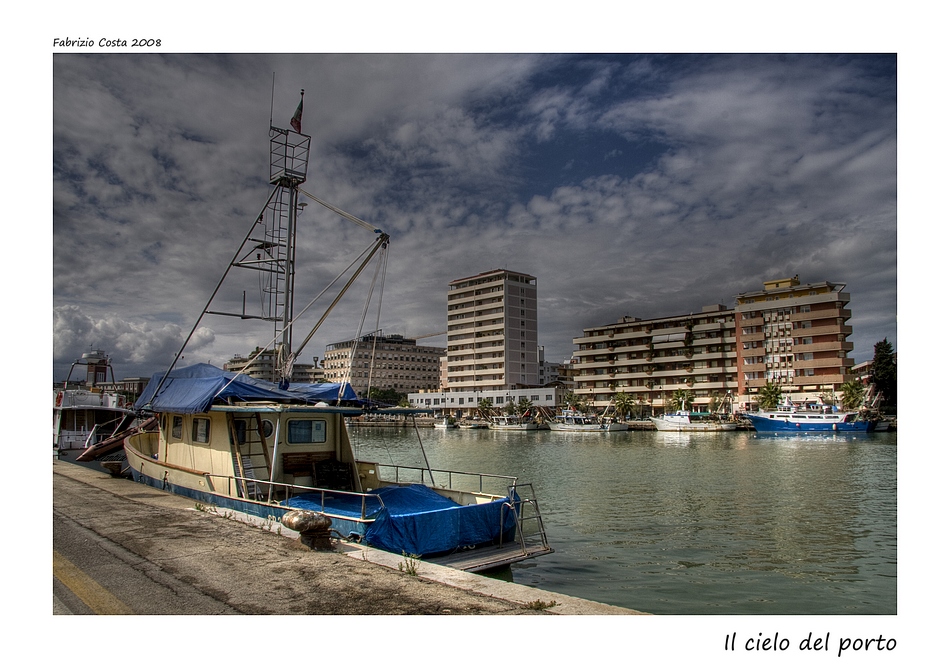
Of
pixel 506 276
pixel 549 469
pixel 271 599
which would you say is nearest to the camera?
pixel 271 599

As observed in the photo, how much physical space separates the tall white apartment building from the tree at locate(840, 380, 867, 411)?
63317 millimetres

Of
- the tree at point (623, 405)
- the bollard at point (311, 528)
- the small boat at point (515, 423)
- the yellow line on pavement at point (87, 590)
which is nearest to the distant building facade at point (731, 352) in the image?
the tree at point (623, 405)

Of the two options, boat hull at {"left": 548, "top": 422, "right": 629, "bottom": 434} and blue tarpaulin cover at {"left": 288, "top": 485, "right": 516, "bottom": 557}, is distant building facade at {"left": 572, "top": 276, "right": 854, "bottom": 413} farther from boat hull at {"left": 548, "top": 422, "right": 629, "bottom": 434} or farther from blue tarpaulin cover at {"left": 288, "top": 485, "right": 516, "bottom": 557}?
blue tarpaulin cover at {"left": 288, "top": 485, "right": 516, "bottom": 557}

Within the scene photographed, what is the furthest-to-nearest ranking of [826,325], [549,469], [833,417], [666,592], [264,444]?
[826,325], [833,417], [549,469], [264,444], [666,592]

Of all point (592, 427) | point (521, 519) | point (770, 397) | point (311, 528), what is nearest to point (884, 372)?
point (770, 397)

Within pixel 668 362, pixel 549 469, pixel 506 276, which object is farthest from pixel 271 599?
pixel 506 276

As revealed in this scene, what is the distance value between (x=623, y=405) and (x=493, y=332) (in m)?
36.5

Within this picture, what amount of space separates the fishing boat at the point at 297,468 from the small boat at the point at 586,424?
3315 inches

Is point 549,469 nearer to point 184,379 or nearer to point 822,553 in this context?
point 822,553

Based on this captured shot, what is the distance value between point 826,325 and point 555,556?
318 ft

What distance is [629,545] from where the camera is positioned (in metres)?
16.8

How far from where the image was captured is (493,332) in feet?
448

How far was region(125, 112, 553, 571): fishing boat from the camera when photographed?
1134 centimetres

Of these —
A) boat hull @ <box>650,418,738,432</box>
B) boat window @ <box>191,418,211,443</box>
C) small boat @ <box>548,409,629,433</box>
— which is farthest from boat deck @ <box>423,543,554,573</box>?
small boat @ <box>548,409,629,433</box>
